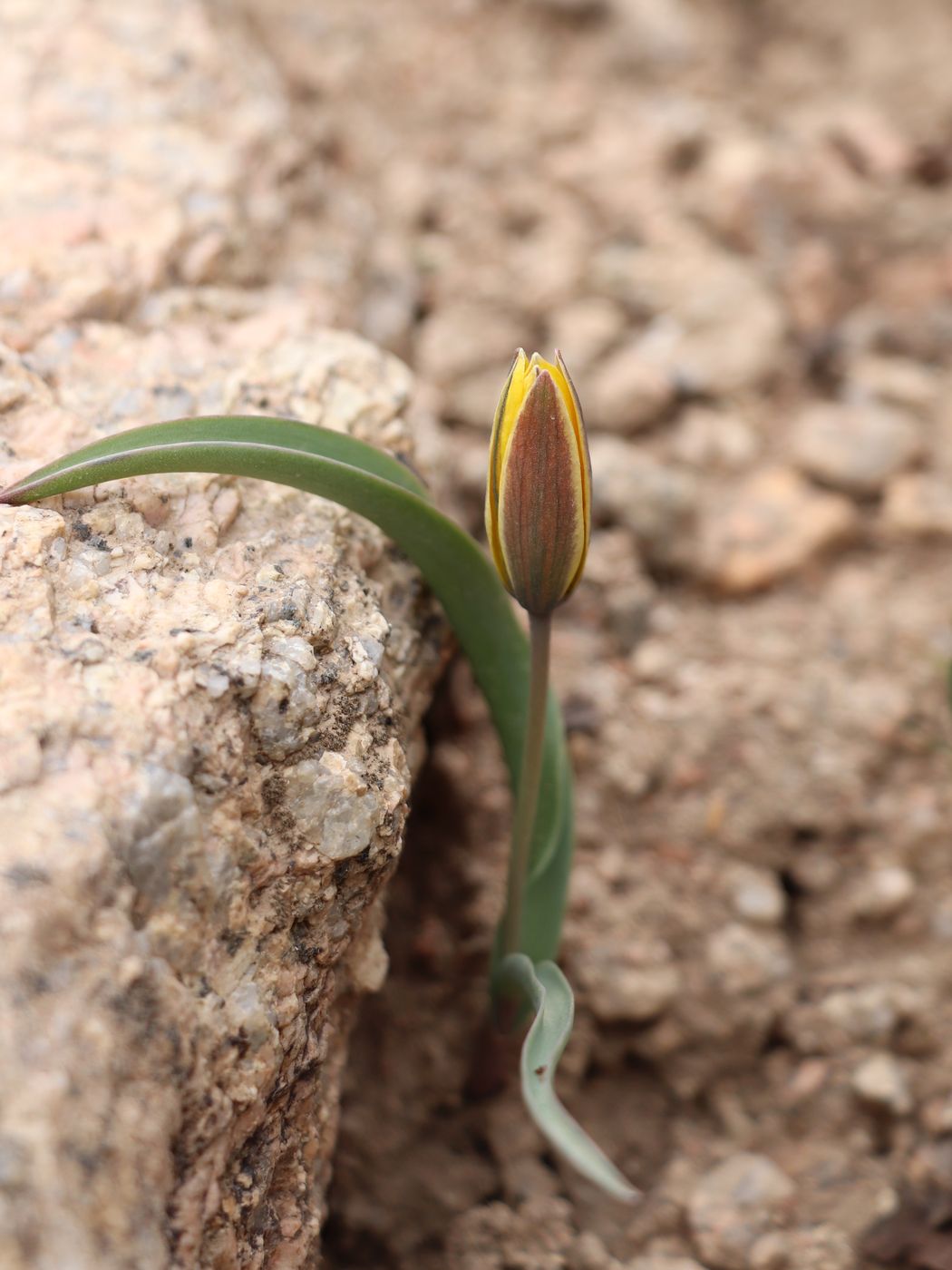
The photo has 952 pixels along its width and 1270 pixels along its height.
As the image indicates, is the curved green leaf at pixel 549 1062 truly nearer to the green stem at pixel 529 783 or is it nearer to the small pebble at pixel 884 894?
the green stem at pixel 529 783

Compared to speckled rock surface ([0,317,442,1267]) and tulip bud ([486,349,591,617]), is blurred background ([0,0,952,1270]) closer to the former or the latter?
speckled rock surface ([0,317,442,1267])

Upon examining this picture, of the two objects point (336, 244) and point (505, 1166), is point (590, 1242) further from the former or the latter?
point (336, 244)

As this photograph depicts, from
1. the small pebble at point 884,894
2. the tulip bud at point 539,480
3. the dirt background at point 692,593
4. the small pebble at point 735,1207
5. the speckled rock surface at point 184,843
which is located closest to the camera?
the speckled rock surface at point 184,843

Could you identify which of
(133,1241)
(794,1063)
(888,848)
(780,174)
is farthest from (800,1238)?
(780,174)

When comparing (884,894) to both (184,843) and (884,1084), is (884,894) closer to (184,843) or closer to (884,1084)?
(884,1084)

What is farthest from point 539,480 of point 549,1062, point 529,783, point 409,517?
point 549,1062

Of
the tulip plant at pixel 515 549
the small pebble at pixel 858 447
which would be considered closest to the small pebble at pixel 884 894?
the tulip plant at pixel 515 549

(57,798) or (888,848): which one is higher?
(57,798)
